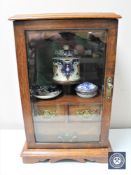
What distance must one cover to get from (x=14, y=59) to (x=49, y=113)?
311mm

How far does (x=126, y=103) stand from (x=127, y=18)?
1.29 feet

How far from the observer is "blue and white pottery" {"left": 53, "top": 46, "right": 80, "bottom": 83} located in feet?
2.78

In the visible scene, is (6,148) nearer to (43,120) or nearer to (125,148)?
(43,120)

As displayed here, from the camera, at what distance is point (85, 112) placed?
912mm

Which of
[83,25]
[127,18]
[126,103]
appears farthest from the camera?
[126,103]

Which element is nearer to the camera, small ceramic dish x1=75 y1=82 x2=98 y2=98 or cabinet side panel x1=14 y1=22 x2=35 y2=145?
cabinet side panel x1=14 y1=22 x2=35 y2=145

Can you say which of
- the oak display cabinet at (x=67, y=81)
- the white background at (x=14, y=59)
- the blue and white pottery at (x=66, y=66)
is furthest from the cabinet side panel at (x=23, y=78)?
the white background at (x=14, y=59)

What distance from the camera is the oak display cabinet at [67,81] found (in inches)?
29.0

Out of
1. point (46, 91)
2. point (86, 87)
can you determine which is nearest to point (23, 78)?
point (46, 91)

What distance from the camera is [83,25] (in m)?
0.73

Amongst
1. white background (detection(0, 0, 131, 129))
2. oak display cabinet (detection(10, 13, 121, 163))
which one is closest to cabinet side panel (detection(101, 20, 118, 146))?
oak display cabinet (detection(10, 13, 121, 163))

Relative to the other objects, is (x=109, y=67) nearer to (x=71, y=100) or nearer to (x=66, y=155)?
(x=71, y=100)

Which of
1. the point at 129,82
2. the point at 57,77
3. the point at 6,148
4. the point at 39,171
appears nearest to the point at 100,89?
the point at 57,77

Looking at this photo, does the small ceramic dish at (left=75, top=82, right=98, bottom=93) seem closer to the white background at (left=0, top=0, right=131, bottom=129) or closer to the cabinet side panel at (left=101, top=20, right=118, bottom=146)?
the cabinet side panel at (left=101, top=20, right=118, bottom=146)
